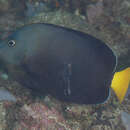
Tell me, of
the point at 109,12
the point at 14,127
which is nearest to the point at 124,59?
the point at 109,12

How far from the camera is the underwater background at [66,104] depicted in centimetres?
198

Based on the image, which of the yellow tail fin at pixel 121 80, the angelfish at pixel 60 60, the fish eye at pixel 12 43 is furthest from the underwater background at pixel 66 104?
the fish eye at pixel 12 43

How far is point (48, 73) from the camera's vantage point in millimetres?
1822

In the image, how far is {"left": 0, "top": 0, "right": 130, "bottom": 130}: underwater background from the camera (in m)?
1.98

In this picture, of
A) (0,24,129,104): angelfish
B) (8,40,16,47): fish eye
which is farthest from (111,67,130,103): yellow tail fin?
(8,40,16,47): fish eye

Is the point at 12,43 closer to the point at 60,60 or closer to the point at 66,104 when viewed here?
the point at 60,60

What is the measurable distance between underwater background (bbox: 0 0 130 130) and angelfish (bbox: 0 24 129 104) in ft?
1.15

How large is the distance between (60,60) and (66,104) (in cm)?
82

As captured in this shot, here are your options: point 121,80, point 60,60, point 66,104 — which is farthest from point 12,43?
point 121,80

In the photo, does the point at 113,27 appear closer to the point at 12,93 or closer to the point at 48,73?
the point at 48,73

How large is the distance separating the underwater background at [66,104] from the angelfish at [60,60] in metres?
0.35

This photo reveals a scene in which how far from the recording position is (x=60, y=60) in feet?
5.81

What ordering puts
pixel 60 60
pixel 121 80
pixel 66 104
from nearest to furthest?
pixel 60 60, pixel 121 80, pixel 66 104

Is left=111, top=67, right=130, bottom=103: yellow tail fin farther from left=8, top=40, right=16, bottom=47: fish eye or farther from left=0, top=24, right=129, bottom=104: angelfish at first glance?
left=8, top=40, right=16, bottom=47: fish eye
